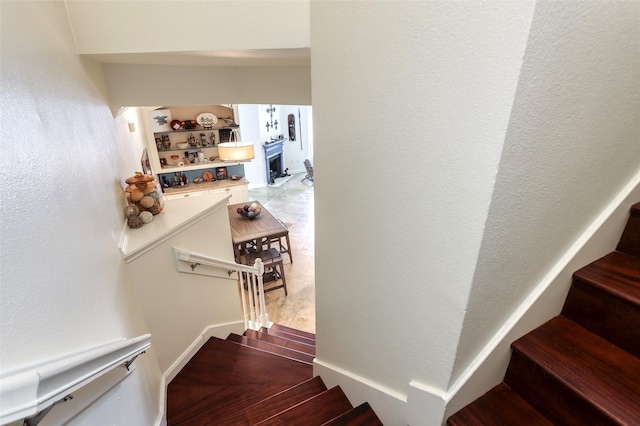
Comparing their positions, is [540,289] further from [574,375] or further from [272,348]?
[272,348]

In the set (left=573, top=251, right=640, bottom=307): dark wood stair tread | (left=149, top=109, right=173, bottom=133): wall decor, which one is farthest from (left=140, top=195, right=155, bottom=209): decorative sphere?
(left=149, top=109, right=173, bottom=133): wall decor

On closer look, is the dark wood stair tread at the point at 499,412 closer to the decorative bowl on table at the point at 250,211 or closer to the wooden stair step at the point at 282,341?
the wooden stair step at the point at 282,341

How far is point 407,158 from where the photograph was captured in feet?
2.85

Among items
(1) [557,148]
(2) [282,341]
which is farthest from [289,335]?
(1) [557,148]

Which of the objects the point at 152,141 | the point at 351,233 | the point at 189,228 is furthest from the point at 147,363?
the point at 152,141

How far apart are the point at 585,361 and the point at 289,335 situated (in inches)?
114

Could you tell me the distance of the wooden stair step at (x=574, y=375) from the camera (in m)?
0.80

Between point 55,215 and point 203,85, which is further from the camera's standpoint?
point 203,85

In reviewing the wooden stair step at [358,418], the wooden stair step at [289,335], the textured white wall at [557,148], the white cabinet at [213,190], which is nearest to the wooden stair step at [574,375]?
the textured white wall at [557,148]

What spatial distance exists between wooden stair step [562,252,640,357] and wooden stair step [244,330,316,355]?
2.20m

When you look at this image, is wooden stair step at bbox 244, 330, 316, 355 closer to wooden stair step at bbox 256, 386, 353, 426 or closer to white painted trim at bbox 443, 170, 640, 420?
wooden stair step at bbox 256, 386, 353, 426

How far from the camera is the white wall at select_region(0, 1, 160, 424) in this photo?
732 millimetres

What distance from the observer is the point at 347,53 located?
0.98 metres

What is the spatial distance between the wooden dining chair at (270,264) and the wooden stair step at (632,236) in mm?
3891
